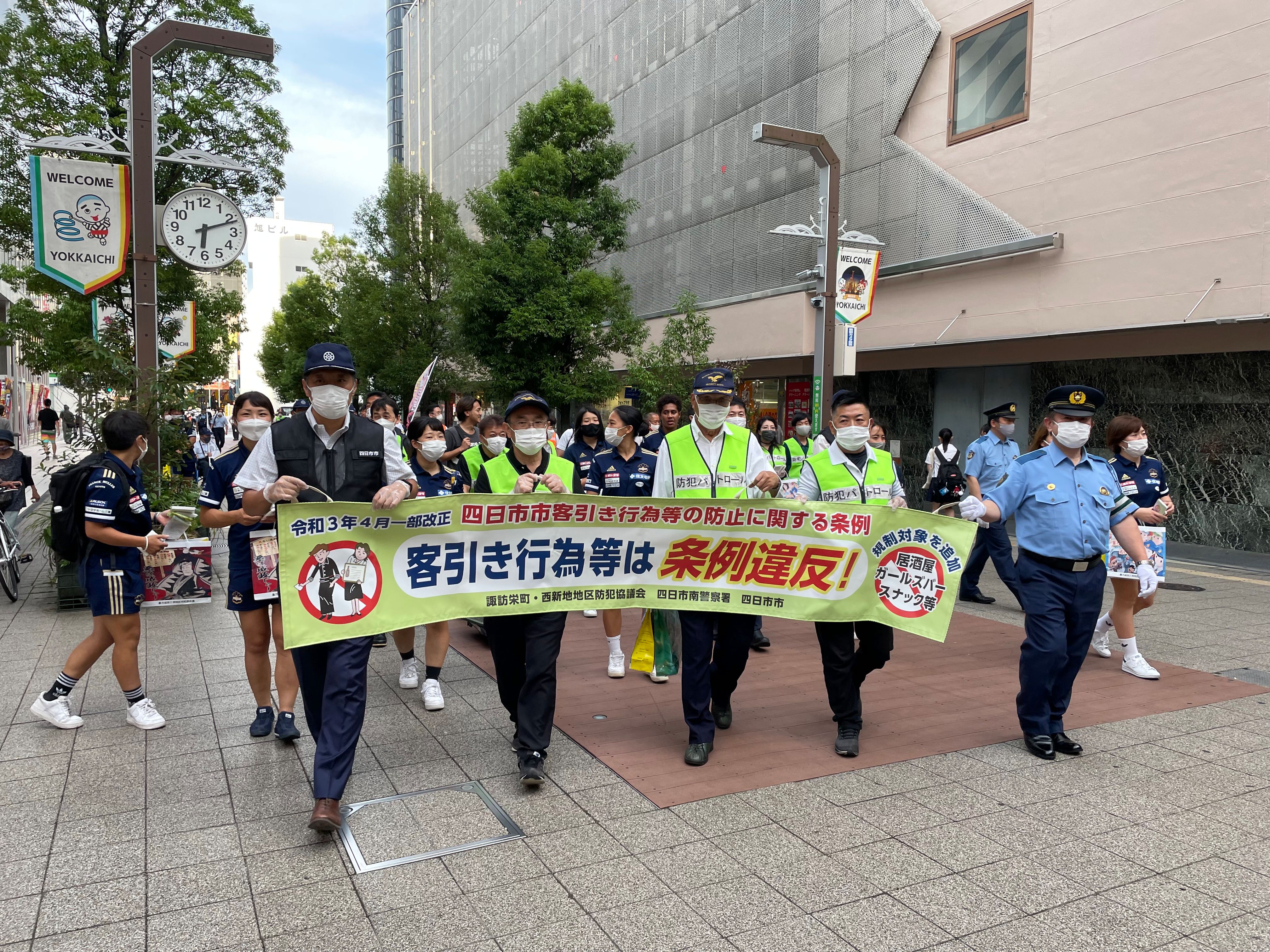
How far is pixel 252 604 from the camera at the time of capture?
496cm

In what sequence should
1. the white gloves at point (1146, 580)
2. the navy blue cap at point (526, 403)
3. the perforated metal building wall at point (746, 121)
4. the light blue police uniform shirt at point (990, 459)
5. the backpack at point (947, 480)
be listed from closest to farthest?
the navy blue cap at point (526, 403) < the white gloves at point (1146, 580) < the light blue police uniform shirt at point (990, 459) < the backpack at point (947, 480) < the perforated metal building wall at point (746, 121)

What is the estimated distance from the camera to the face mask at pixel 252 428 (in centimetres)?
532

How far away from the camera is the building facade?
12.2 m

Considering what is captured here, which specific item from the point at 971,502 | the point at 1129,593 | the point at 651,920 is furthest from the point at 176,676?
the point at 1129,593

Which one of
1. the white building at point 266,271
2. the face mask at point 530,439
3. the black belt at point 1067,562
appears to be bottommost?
the black belt at point 1067,562

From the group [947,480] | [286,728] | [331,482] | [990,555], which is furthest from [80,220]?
[947,480]

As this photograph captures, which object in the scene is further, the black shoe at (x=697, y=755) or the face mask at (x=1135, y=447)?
the face mask at (x=1135, y=447)

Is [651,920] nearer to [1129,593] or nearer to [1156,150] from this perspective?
[1129,593]

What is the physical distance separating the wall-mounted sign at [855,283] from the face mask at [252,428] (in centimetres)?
911

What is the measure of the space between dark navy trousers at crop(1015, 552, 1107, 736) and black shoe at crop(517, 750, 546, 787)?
2627 millimetres

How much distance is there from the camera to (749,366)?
22.0 m

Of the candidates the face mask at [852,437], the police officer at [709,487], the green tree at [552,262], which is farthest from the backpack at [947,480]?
the green tree at [552,262]

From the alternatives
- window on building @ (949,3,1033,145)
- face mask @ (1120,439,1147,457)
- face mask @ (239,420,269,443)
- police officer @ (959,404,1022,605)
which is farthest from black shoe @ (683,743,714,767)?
window on building @ (949,3,1033,145)

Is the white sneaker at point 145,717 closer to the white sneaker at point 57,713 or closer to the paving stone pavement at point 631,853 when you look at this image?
the paving stone pavement at point 631,853
